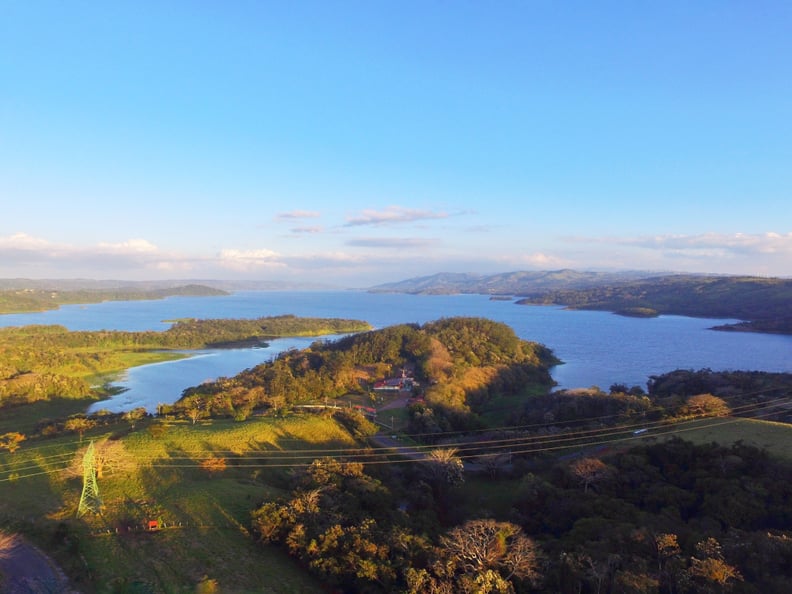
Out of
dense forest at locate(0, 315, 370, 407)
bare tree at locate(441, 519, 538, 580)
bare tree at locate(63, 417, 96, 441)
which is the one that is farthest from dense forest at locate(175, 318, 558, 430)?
bare tree at locate(441, 519, 538, 580)

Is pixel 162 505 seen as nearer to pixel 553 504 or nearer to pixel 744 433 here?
pixel 553 504

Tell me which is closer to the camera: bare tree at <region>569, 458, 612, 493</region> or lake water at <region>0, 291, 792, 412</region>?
bare tree at <region>569, 458, 612, 493</region>

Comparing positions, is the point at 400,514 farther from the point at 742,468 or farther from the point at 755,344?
the point at 755,344

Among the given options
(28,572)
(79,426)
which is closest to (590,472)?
(28,572)

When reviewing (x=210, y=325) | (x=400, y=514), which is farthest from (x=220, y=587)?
(x=210, y=325)

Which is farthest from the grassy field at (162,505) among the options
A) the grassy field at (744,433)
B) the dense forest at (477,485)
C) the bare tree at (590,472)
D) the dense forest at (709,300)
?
the dense forest at (709,300)

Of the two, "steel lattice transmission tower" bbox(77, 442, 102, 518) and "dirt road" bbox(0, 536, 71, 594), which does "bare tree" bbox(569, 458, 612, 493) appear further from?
"steel lattice transmission tower" bbox(77, 442, 102, 518)

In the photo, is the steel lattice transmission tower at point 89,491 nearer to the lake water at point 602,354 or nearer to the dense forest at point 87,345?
the lake water at point 602,354

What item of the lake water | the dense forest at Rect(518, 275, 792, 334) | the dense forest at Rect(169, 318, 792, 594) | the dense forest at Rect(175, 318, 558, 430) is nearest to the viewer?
the dense forest at Rect(169, 318, 792, 594)
